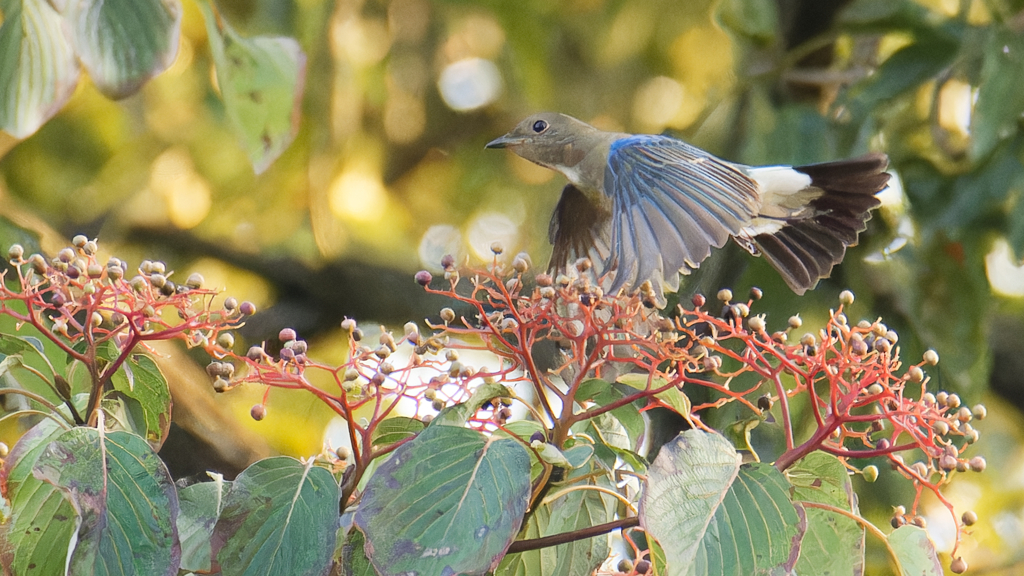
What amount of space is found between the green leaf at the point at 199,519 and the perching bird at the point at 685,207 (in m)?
0.38

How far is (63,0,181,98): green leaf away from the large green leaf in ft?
2.25

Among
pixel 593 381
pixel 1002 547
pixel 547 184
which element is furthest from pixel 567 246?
pixel 1002 547

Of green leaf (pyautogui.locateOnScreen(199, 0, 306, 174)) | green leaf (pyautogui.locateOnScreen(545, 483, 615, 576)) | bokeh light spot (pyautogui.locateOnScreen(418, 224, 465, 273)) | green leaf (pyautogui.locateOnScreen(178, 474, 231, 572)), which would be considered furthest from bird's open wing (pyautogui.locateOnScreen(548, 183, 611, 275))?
bokeh light spot (pyautogui.locateOnScreen(418, 224, 465, 273))

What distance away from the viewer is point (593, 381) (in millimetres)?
721

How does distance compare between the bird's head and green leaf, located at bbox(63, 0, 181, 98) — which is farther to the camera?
the bird's head

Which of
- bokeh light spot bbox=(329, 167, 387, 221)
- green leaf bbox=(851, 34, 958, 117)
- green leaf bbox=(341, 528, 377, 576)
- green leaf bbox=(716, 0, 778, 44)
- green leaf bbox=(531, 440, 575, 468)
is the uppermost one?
green leaf bbox=(716, 0, 778, 44)

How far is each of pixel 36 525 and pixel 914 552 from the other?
0.58 m

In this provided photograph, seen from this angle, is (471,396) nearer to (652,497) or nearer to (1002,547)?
(652,497)

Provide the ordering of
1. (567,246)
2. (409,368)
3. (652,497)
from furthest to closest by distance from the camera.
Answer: (567,246) < (409,368) < (652,497)

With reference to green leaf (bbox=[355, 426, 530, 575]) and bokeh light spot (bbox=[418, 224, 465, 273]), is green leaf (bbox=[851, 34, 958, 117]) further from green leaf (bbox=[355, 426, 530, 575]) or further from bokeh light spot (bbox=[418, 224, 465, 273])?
green leaf (bbox=[355, 426, 530, 575])

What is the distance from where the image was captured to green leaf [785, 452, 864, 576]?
683mm

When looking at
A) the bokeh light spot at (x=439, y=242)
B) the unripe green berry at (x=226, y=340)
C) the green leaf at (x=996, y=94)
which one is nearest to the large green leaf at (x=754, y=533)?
the unripe green berry at (x=226, y=340)

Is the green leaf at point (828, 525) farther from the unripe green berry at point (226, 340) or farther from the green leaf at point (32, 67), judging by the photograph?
the green leaf at point (32, 67)

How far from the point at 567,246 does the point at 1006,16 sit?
1310 mm
